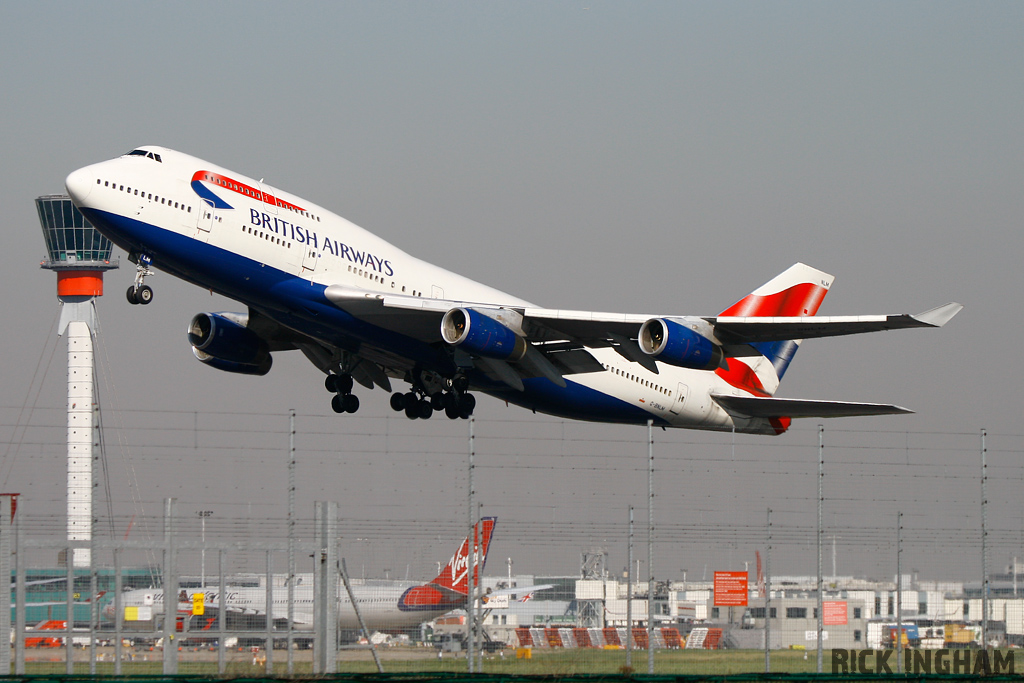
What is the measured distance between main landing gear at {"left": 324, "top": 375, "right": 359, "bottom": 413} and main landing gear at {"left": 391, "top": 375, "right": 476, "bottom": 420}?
1272 mm

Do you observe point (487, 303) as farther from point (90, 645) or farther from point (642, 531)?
point (90, 645)

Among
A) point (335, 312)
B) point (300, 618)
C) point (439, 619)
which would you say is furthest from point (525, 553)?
point (335, 312)

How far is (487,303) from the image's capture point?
1251 inches

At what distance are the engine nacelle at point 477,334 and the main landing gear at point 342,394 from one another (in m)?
6.44

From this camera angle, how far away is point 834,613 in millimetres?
20375

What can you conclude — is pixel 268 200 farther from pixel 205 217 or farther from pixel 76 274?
pixel 76 274

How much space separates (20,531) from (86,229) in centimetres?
8448

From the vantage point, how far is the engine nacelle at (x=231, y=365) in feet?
113

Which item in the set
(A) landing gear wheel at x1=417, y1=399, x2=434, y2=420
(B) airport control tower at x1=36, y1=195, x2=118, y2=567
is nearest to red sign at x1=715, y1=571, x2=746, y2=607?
(A) landing gear wheel at x1=417, y1=399, x2=434, y2=420

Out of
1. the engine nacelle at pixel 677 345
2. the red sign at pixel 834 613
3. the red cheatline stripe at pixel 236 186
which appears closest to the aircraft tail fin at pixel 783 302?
the engine nacelle at pixel 677 345

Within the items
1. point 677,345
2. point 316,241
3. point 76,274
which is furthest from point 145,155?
point 76,274

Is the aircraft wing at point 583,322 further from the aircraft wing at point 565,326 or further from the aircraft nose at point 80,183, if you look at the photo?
the aircraft nose at point 80,183

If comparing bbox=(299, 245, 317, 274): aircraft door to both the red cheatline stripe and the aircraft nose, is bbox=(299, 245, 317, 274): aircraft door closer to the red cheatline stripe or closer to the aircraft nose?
the red cheatline stripe

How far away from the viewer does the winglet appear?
23.3m
